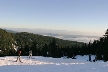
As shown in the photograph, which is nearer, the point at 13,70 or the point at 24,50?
the point at 13,70

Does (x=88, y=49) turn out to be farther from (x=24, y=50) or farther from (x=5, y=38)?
(x=5, y=38)

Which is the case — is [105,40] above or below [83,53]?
above

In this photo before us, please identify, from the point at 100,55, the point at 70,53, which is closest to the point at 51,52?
the point at 70,53

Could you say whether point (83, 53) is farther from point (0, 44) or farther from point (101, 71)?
point (101, 71)

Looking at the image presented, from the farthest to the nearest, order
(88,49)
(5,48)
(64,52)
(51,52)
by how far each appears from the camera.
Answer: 1. (5,48)
2. (64,52)
3. (88,49)
4. (51,52)

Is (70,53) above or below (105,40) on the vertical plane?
below

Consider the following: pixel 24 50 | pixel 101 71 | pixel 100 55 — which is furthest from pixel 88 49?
pixel 101 71

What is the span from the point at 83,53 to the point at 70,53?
7869mm

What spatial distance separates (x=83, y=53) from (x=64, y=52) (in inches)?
825

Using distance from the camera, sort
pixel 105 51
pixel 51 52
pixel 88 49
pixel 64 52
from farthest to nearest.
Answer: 1. pixel 64 52
2. pixel 88 49
3. pixel 51 52
4. pixel 105 51

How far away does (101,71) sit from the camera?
2272cm

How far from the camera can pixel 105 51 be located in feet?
220

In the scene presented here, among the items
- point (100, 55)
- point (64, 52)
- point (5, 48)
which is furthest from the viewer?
point (5, 48)

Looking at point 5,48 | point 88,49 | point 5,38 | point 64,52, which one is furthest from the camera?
point 5,38
